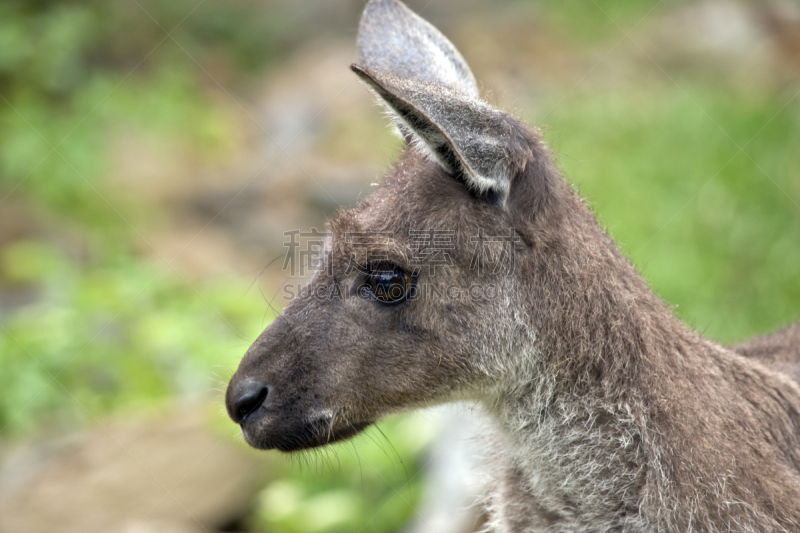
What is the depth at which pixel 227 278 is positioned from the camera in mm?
9758

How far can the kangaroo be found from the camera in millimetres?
3297

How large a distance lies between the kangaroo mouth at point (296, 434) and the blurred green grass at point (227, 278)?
1705mm

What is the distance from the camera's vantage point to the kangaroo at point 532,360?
3.30 m

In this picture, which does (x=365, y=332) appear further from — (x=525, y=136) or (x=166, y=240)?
(x=166, y=240)

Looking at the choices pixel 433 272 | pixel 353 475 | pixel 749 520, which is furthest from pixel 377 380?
pixel 353 475

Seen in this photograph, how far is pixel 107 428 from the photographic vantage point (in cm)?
638

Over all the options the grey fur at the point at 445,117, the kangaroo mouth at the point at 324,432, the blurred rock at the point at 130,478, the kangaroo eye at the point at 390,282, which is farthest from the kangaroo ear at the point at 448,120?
the blurred rock at the point at 130,478

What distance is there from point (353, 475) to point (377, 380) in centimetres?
308

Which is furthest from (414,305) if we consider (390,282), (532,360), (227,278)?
(227,278)

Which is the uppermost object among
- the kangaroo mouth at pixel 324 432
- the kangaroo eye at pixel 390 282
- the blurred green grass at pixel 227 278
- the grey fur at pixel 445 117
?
the blurred green grass at pixel 227 278

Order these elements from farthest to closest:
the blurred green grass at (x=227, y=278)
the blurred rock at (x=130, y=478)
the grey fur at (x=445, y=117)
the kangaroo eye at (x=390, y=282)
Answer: the blurred green grass at (x=227, y=278) → the blurred rock at (x=130, y=478) → the kangaroo eye at (x=390, y=282) → the grey fur at (x=445, y=117)

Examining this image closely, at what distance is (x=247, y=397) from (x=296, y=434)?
0.89 ft

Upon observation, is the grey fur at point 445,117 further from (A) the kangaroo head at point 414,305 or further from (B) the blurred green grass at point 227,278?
(B) the blurred green grass at point 227,278

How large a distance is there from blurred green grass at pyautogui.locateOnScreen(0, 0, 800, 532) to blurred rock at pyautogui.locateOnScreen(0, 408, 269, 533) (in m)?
0.37
